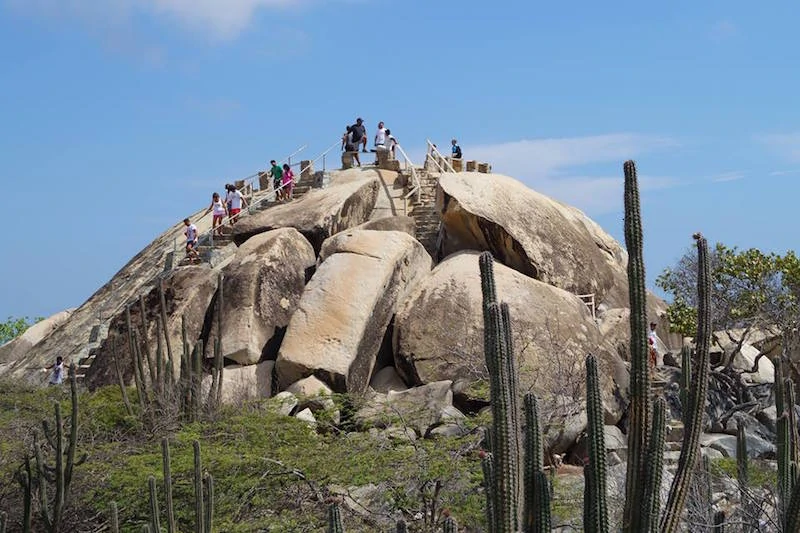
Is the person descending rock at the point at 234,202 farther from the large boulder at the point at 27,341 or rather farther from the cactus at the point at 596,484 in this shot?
the cactus at the point at 596,484

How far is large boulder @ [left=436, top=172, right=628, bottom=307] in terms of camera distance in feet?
89.4

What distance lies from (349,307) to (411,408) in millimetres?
4416

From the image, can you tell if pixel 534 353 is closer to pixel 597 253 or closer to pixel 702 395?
pixel 597 253

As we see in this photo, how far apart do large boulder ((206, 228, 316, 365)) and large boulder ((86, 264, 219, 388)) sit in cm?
47

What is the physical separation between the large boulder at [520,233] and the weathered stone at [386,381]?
426cm

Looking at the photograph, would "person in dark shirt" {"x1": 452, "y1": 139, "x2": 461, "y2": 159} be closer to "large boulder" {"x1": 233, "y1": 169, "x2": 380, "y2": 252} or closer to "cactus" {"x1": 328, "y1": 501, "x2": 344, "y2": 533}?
"large boulder" {"x1": 233, "y1": 169, "x2": 380, "y2": 252}

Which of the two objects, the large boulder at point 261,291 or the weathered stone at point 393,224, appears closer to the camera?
the large boulder at point 261,291

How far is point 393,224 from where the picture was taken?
28672 mm

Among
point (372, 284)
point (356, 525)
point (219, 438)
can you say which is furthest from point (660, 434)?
point (372, 284)

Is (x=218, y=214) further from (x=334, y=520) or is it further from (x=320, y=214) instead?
(x=334, y=520)

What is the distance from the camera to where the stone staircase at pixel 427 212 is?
2964 cm

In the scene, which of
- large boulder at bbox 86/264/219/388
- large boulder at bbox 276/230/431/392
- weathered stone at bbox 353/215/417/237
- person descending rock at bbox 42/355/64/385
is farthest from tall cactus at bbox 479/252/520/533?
weathered stone at bbox 353/215/417/237

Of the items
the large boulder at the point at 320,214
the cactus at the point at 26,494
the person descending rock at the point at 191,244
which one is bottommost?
the cactus at the point at 26,494

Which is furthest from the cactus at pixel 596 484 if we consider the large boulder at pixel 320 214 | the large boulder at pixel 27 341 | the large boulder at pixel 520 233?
the large boulder at pixel 27 341
